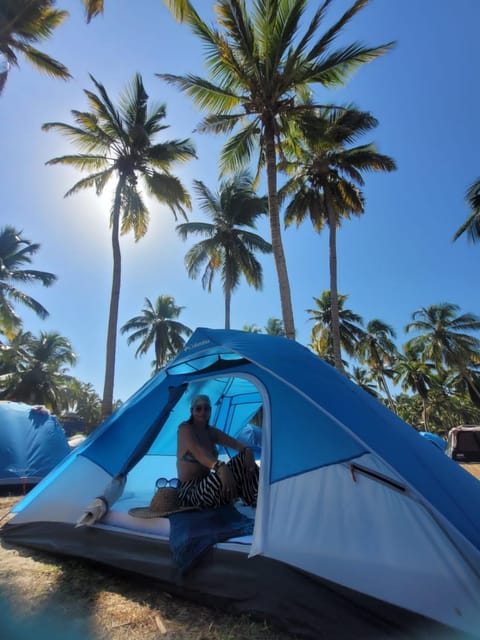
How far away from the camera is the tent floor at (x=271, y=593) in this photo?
6.19 feet

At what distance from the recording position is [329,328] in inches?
859

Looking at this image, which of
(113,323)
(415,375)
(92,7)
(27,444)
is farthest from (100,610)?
(415,375)

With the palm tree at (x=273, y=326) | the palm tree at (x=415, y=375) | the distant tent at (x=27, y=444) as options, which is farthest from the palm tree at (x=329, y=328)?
the distant tent at (x=27, y=444)

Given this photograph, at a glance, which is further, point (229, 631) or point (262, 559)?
point (262, 559)

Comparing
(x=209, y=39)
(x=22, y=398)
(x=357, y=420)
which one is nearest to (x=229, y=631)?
(x=357, y=420)

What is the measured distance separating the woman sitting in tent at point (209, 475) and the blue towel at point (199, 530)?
133mm

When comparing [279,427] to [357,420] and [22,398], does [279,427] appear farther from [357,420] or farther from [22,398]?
[22,398]

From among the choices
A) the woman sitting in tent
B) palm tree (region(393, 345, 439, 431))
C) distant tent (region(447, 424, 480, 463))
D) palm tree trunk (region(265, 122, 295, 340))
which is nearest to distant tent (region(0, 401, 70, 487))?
the woman sitting in tent

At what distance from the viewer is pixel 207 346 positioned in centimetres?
323

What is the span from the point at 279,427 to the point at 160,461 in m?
3.17

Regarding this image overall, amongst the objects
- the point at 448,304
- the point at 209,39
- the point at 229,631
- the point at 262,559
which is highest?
the point at 448,304

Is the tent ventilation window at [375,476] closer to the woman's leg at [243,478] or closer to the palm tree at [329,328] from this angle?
the woman's leg at [243,478]

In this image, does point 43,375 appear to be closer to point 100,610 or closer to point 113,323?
point 113,323

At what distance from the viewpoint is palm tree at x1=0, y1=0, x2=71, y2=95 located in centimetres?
923
